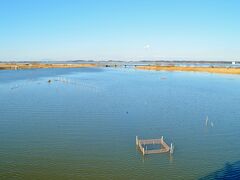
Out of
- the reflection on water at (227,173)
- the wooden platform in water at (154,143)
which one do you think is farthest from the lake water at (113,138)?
the wooden platform in water at (154,143)

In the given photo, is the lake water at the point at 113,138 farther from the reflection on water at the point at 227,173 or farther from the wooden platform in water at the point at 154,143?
the wooden platform in water at the point at 154,143

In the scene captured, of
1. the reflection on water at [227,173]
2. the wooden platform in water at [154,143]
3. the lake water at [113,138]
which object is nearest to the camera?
the reflection on water at [227,173]

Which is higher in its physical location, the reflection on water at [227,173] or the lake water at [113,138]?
the lake water at [113,138]

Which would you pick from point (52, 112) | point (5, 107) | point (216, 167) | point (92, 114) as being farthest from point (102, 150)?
point (5, 107)

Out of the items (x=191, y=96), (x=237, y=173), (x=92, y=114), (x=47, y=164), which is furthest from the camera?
(x=191, y=96)

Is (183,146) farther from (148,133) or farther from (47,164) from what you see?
(47,164)

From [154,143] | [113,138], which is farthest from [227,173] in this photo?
[113,138]

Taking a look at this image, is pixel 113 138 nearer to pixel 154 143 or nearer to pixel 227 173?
pixel 154 143

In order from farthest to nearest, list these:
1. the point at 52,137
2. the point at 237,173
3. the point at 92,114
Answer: the point at 92,114 < the point at 52,137 < the point at 237,173

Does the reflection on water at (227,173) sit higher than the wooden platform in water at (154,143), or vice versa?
the wooden platform in water at (154,143)

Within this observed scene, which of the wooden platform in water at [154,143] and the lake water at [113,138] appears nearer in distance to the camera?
A: the lake water at [113,138]

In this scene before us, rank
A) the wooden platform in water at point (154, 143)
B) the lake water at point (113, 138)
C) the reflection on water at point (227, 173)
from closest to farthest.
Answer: the reflection on water at point (227, 173)
the lake water at point (113, 138)
the wooden platform in water at point (154, 143)
